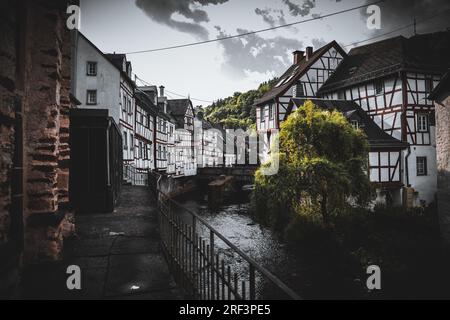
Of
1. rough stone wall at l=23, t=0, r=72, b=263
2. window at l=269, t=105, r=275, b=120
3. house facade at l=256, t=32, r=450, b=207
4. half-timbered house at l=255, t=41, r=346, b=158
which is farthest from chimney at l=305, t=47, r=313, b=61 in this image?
rough stone wall at l=23, t=0, r=72, b=263

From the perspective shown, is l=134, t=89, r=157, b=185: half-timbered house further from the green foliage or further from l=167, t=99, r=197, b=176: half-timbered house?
the green foliage

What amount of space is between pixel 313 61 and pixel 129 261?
92.8ft

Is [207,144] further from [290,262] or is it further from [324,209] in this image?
[290,262]

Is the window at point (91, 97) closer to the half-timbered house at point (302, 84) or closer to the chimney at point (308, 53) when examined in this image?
the half-timbered house at point (302, 84)

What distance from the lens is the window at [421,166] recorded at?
2147cm

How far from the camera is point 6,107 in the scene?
10.9ft

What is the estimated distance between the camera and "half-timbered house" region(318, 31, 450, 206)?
69.3 ft

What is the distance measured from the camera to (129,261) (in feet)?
16.5

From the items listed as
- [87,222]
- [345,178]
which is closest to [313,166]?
[345,178]

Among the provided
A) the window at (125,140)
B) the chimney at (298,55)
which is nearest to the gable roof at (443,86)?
the window at (125,140)

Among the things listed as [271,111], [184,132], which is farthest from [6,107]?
[184,132]

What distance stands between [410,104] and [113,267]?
22.9 metres
